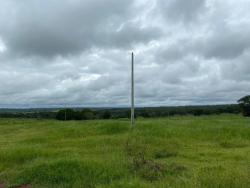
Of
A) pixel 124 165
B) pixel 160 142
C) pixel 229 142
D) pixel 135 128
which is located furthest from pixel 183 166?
pixel 135 128

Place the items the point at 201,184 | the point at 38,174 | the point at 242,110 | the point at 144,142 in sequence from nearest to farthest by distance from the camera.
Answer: the point at 201,184 < the point at 38,174 < the point at 144,142 < the point at 242,110

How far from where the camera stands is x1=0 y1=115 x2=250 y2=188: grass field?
807 cm

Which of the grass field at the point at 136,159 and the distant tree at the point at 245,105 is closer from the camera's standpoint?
the grass field at the point at 136,159

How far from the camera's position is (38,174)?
30.3 feet

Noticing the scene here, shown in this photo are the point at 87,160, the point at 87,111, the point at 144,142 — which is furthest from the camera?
the point at 87,111

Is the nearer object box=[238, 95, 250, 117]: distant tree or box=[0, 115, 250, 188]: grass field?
box=[0, 115, 250, 188]: grass field

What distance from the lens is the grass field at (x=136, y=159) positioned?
8.07m

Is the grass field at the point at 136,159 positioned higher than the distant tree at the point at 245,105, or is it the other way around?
the distant tree at the point at 245,105

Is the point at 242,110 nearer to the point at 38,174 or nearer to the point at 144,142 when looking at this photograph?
the point at 144,142

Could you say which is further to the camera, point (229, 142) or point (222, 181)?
point (229, 142)

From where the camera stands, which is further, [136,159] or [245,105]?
[245,105]

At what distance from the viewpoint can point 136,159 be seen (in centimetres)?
1019

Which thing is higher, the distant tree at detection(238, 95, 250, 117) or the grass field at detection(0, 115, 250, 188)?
the distant tree at detection(238, 95, 250, 117)

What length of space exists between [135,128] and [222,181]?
449 inches
